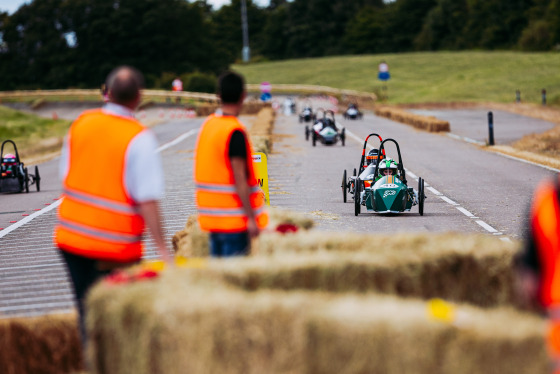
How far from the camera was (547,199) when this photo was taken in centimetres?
417

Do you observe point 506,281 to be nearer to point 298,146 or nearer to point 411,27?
point 298,146

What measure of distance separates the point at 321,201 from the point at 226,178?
12.2m

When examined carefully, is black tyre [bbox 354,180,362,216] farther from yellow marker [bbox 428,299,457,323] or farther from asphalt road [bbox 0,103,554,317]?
yellow marker [bbox 428,299,457,323]

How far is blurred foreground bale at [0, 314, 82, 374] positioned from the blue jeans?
1.08 m

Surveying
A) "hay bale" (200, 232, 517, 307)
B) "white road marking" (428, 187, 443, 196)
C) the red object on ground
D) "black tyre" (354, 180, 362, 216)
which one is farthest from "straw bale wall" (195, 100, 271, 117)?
"hay bale" (200, 232, 517, 307)

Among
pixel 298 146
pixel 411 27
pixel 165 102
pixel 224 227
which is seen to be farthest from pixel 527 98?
pixel 411 27

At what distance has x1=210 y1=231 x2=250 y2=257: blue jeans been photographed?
6457mm

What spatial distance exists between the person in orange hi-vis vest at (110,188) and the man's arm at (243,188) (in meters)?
0.80

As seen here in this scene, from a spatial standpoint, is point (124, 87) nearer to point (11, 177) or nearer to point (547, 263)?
point (547, 263)

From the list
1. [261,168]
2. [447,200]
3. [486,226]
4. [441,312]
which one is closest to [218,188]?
[441,312]

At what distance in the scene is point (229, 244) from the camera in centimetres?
646

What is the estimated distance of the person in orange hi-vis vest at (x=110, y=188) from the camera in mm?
5582

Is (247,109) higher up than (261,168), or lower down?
lower down

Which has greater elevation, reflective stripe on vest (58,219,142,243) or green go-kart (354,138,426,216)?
reflective stripe on vest (58,219,142,243)
